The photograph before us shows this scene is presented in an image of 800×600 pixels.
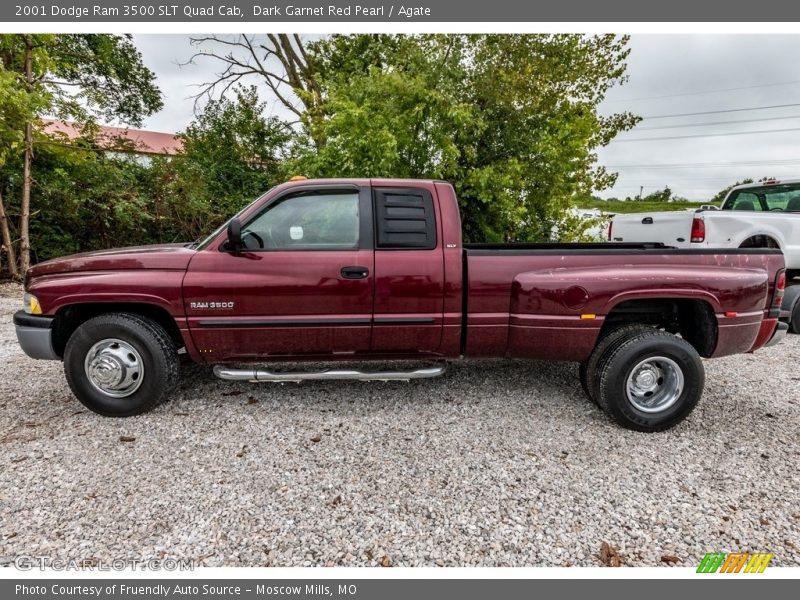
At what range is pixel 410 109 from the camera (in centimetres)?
710

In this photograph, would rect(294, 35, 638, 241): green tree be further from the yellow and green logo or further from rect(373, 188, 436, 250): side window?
the yellow and green logo

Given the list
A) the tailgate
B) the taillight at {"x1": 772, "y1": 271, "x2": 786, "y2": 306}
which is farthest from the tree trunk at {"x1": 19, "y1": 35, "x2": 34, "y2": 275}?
the taillight at {"x1": 772, "y1": 271, "x2": 786, "y2": 306}

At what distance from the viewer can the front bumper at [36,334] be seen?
3127 millimetres

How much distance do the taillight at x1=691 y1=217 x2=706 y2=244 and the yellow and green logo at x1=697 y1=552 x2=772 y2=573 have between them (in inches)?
208

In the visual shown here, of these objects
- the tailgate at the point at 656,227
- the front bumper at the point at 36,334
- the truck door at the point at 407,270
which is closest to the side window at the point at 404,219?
the truck door at the point at 407,270

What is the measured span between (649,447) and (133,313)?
398cm

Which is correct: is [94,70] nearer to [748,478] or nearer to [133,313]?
[133,313]

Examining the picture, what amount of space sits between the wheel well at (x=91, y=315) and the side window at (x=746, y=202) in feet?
30.5

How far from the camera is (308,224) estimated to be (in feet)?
10.7

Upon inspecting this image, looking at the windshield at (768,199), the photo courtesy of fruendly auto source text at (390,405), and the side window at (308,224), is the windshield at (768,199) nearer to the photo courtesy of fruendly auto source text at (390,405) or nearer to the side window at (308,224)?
the photo courtesy of fruendly auto source text at (390,405)

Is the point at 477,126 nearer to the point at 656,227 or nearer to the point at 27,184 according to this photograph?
the point at 656,227

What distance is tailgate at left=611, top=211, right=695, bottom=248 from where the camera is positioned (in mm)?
6301

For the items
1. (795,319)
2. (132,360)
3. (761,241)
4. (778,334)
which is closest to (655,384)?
(778,334)

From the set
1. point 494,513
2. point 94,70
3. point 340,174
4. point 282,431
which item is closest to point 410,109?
point 340,174
